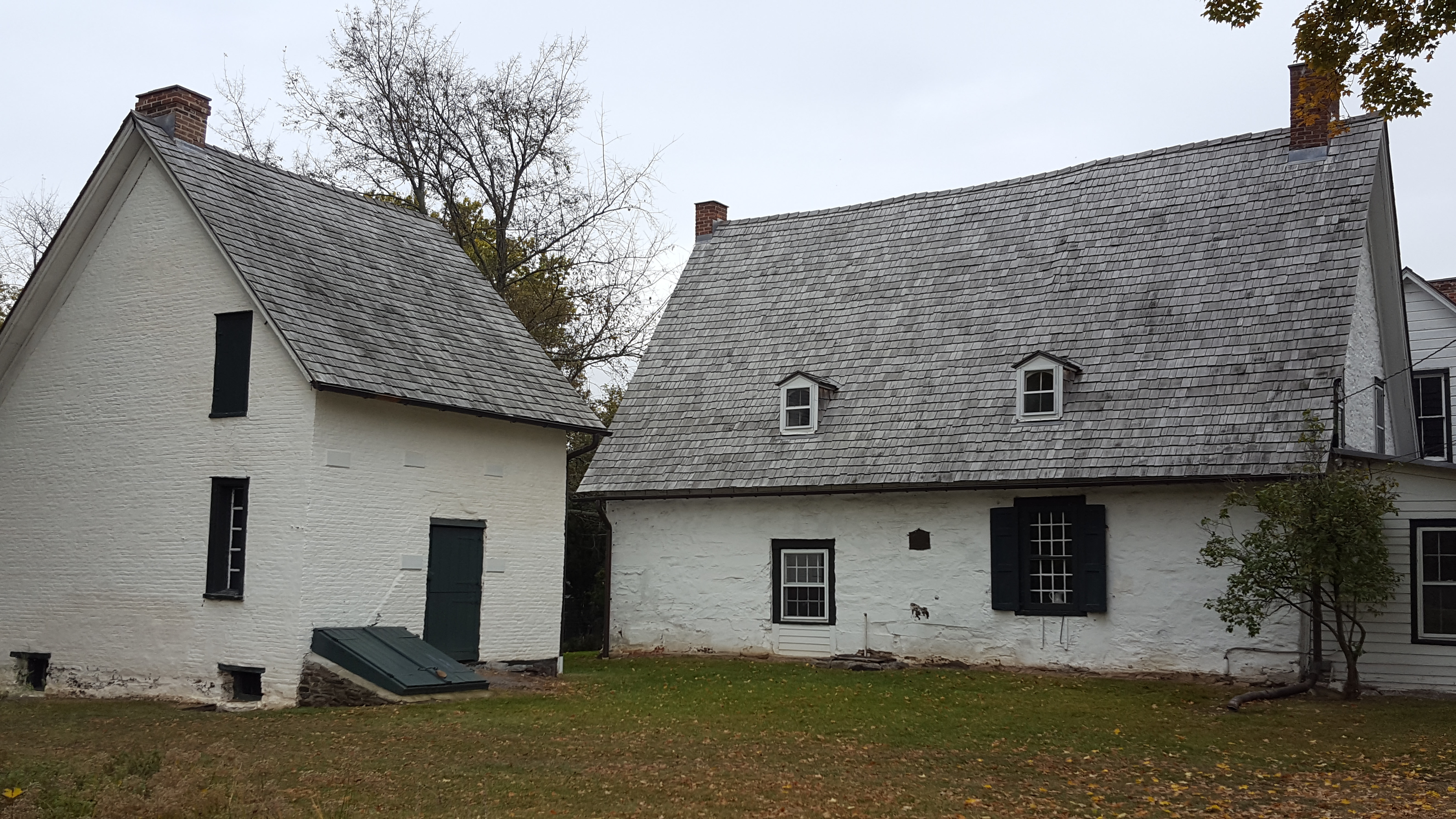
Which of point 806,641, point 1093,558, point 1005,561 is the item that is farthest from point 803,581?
point 1093,558

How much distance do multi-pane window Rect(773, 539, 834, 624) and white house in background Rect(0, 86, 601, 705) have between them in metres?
3.75

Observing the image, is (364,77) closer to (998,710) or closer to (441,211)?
(441,211)

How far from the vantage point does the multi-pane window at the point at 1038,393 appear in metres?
19.4

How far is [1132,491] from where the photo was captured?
18.1 meters

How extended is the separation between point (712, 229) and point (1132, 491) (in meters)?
11.7

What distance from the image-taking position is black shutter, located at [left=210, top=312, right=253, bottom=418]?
645 inches

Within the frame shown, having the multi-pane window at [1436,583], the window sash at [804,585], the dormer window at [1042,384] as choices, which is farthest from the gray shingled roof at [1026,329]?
the multi-pane window at [1436,583]

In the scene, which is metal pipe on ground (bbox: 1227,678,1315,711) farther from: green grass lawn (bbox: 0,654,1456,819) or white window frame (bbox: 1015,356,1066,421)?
white window frame (bbox: 1015,356,1066,421)

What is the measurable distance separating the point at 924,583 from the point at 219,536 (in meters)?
10.2

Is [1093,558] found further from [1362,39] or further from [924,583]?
[1362,39]

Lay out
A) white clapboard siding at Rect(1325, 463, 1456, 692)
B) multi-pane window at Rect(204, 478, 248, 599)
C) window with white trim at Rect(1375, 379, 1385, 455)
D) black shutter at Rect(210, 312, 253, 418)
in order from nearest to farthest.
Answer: white clapboard siding at Rect(1325, 463, 1456, 692) < multi-pane window at Rect(204, 478, 248, 599) < black shutter at Rect(210, 312, 253, 418) < window with white trim at Rect(1375, 379, 1385, 455)

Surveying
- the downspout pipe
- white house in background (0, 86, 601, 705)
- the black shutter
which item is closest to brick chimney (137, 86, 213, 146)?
white house in background (0, 86, 601, 705)

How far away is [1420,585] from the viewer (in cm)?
1630

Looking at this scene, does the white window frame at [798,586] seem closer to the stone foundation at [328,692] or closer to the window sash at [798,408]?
the window sash at [798,408]
